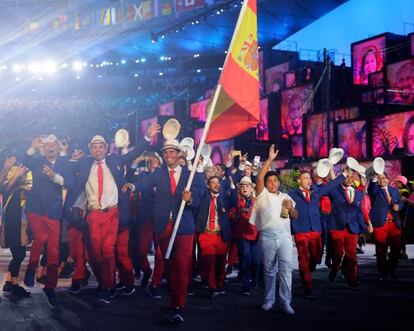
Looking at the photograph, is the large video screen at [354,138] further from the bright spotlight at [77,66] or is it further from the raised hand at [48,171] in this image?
the bright spotlight at [77,66]

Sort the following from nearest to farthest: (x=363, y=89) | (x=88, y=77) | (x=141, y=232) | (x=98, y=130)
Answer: (x=141, y=232) < (x=363, y=89) < (x=98, y=130) < (x=88, y=77)

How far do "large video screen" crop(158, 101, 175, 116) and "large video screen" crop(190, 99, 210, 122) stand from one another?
1.72 metres

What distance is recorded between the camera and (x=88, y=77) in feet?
183

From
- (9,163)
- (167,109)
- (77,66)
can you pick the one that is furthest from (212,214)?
(77,66)

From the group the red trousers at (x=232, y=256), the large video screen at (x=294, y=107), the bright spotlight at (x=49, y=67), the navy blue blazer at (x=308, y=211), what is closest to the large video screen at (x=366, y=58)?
the large video screen at (x=294, y=107)

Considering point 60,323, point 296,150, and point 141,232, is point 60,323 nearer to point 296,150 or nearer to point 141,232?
point 141,232

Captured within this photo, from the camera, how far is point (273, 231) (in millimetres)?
7184

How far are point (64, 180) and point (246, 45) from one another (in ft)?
9.59

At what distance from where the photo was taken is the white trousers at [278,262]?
7.06 m

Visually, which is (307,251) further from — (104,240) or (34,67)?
(34,67)

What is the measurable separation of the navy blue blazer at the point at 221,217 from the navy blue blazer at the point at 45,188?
5.69 ft

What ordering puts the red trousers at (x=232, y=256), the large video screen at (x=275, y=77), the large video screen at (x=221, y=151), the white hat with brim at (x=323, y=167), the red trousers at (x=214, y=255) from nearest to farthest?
the red trousers at (x=214, y=255)
the white hat with brim at (x=323, y=167)
the red trousers at (x=232, y=256)
the large video screen at (x=221, y=151)
the large video screen at (x=275, y=77)

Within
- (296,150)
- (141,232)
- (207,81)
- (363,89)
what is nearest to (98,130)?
(207,81)

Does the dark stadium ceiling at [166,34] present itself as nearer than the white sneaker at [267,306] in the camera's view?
No
